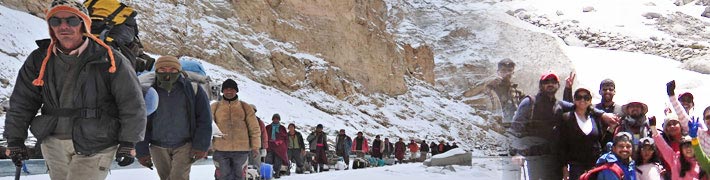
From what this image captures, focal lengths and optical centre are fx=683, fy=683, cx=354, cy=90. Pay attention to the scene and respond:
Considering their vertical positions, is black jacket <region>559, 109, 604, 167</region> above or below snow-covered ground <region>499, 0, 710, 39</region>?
below

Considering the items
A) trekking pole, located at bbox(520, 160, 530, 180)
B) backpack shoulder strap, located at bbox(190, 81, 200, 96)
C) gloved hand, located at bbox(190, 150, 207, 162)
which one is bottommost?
trekking pole, located at bbox(520, 160, 530, 180)

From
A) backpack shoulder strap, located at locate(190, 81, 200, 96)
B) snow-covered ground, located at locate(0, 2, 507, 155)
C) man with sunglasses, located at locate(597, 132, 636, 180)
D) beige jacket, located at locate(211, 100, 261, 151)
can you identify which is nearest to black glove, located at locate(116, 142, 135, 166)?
backpack shoulder strap, located at locate(190, 81, 200, 96)

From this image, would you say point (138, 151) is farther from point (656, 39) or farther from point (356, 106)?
point (356, 106)

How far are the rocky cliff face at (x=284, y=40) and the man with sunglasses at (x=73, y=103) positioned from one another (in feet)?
108

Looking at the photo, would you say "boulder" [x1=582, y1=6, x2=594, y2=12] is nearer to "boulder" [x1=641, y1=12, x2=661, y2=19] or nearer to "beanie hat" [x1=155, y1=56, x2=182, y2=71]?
"boulder" [x1=641, y1=12, x2=661, y2=19]

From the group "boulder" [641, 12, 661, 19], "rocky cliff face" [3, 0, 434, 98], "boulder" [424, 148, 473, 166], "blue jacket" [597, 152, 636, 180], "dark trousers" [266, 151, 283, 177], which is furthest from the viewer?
"boulder" [641, 12, 661, 19]

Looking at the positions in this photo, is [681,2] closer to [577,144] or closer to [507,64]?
[577,144]

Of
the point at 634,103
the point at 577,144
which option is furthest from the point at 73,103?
the point at 634,103

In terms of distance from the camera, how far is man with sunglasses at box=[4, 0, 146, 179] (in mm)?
2916

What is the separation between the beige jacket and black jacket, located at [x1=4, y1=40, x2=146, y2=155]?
2587 millimetres

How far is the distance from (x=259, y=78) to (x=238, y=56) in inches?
74.4

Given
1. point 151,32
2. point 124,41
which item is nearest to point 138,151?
point 124,41

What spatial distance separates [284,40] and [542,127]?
45.0 m

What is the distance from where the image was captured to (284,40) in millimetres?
47594
